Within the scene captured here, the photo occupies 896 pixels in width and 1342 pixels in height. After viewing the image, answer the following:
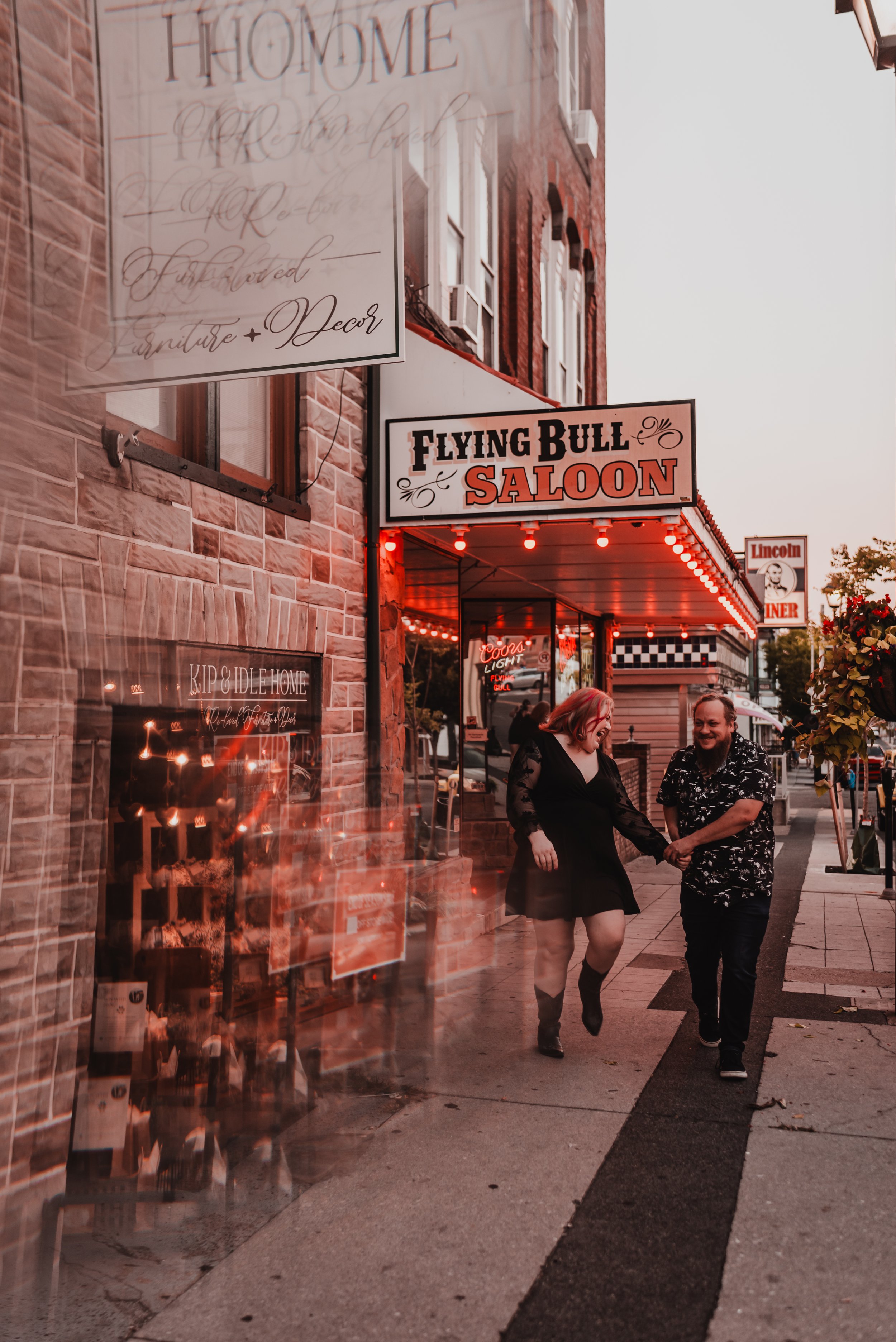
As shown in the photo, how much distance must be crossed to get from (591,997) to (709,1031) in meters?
0.64

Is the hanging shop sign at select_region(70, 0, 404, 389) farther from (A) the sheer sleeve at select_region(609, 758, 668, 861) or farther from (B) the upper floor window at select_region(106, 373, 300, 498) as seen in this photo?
(A) the sheer sleeve at select_region(609, 758, 668, 861)

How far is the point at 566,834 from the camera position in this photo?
18.7ft

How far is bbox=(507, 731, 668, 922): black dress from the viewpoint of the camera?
5.66 m

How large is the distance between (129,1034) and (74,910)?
57cm

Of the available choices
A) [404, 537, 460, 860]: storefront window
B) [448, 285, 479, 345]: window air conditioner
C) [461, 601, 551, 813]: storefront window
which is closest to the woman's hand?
[404, 537, 460, 860]: storefront window

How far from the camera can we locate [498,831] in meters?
8.47

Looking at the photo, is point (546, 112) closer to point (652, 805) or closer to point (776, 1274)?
point (776, 1274)

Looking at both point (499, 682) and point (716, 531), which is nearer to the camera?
point (716, 531)

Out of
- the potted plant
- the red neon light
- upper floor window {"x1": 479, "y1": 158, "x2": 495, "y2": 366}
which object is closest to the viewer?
upper floor window {"x1": 479, "y1": 158, "x2": 495, "y2": 366}

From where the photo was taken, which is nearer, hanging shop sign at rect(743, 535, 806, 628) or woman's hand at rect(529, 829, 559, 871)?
woman's hand at rect(529, 829, 559, 871)

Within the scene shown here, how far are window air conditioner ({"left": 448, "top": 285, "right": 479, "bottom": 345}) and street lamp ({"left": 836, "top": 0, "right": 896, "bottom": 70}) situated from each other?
5620mm

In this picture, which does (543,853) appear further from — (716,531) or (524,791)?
(716,531)

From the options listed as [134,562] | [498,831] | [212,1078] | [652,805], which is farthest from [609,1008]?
[652,805]

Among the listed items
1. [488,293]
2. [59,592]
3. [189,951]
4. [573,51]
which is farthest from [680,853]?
[488,293]
